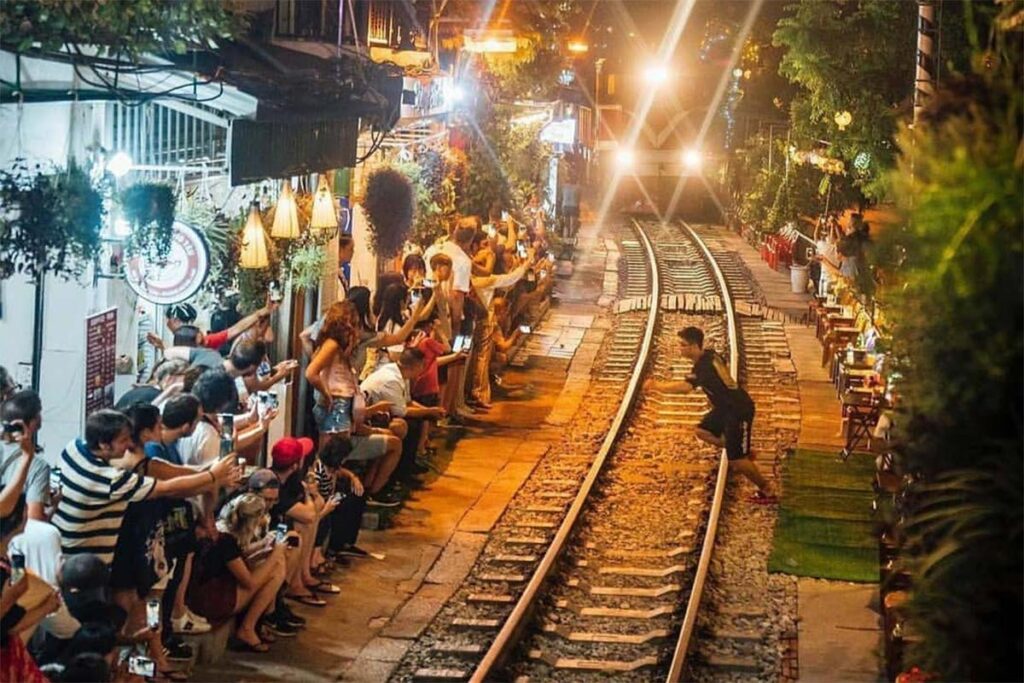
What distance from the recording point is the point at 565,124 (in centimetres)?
3609

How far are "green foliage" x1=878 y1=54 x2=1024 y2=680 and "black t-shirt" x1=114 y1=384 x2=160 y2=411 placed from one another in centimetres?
593

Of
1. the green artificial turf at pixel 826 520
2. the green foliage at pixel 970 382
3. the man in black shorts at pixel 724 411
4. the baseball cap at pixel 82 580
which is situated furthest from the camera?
the man in black shorts at pixel 724 411

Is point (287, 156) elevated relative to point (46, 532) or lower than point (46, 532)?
elevated

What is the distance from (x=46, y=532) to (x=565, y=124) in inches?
1106

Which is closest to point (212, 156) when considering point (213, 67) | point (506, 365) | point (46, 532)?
point (213, 67)

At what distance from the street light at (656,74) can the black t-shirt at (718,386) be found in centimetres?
3567

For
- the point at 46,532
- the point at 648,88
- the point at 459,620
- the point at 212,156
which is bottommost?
the point at 459,620

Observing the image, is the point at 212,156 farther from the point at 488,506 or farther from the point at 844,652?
the point at 844,652

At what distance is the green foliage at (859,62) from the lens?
77.4 feet

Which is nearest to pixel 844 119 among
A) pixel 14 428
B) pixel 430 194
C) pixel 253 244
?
pixel 430 194

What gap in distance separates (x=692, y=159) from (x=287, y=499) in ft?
131

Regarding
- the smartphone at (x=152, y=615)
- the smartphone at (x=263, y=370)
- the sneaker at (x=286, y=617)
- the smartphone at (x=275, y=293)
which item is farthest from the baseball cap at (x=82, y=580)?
the smartphone at (x=275, y=293)

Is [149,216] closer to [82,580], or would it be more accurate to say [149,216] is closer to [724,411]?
[82,580]

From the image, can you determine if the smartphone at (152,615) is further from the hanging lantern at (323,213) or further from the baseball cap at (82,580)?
the hanging lantern at (323,213)
